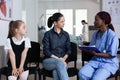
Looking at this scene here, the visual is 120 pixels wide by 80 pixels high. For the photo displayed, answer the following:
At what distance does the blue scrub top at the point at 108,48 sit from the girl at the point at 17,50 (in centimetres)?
88

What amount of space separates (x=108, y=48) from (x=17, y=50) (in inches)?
45.2

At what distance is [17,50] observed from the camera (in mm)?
3119

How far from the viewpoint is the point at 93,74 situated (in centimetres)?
303

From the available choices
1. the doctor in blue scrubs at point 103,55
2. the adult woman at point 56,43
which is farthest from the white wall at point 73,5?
the doctor in blue scrubs at point 103,55

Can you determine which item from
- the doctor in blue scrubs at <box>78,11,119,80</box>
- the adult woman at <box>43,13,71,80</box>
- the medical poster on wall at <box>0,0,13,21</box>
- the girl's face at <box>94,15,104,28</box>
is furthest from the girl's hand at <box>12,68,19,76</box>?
the girl's face at <box>94,15,104,28</box>

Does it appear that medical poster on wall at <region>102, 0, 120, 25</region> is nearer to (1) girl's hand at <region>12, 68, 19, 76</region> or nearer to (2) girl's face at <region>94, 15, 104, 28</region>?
(2) girl's face at <region>94, 15, 104, 28</region>

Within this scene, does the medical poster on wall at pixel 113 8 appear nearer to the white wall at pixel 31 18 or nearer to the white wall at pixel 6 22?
the white wall at pixel 6 22

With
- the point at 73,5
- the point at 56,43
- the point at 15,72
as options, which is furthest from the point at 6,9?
the point at 73,5

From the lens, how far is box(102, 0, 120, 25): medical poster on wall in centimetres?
425

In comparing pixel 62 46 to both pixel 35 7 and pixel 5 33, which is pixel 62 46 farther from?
pixel 35 7

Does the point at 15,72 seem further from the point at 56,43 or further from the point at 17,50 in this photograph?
the point at 56,43

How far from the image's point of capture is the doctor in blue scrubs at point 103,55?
9.87 feet

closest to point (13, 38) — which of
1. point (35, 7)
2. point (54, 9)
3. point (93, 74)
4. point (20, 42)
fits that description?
point (20, 42)

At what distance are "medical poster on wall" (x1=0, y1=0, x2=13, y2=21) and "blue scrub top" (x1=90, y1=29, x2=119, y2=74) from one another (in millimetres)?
1433
